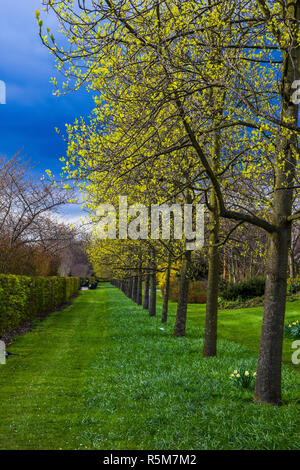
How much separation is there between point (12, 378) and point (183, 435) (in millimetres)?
5017

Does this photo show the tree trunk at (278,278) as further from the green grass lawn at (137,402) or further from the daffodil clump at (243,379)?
the daffodil clump at (243,379)

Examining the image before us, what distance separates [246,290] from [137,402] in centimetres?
2567

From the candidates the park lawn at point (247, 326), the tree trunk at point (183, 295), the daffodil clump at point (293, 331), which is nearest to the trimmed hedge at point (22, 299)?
the tree trunk at point (183, 295)

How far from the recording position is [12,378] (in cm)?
867

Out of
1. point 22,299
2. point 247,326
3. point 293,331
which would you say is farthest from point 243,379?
point 247,326

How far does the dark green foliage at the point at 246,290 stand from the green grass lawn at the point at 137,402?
61.1 feet

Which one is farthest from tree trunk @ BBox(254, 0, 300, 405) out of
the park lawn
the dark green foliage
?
the dark green foliage

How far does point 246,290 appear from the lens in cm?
3094

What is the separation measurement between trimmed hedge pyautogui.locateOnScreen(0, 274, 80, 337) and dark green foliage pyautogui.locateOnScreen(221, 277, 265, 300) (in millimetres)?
13528

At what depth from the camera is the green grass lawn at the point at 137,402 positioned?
16.3ft

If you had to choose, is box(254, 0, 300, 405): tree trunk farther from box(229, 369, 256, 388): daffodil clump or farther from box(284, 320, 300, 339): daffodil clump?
box(284, 320, 300, 339): daffodil clump

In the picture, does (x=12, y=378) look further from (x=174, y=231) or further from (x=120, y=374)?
(x=174, y=231)

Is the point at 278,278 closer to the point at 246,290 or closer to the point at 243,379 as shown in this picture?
the point at 243,379
